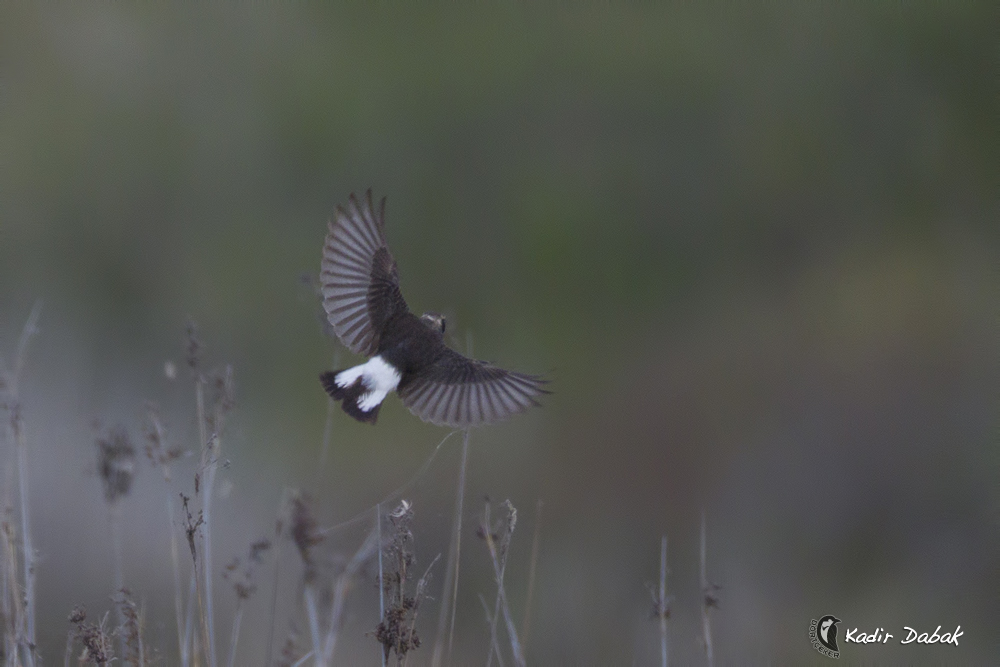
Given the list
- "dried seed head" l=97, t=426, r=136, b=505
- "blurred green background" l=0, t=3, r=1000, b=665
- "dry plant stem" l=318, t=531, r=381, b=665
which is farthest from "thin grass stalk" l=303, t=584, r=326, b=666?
"blurred green background" l=0, t=3, r=1000, b=665

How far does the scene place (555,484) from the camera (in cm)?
749

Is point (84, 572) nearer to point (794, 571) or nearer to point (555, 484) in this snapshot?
point (555, 484)

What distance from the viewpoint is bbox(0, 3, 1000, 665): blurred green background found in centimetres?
678

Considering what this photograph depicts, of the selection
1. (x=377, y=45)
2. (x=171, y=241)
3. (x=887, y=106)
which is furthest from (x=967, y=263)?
(x=171, y=241)

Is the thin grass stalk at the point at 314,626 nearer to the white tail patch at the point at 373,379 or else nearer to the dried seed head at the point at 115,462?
the dried seed head at the point at 115,462

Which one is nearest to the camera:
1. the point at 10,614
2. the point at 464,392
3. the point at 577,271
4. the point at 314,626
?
the point at 314,626

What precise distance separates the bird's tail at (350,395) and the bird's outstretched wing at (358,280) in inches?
12.8

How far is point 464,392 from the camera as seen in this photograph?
4.00 m

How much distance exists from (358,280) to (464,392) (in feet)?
1.96

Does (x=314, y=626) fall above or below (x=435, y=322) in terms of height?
below

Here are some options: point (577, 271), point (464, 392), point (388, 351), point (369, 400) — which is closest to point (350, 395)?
point (369, 400)

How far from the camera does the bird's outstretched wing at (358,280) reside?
4117 millimetres

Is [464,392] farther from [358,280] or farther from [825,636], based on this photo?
[825,636]

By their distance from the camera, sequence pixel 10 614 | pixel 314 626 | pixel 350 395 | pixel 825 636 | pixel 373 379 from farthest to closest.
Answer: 1. pixel 825 636
2. pixel 373 379
3. pixel 350 395
4. pixel 10 614
5. pixel 314 626
